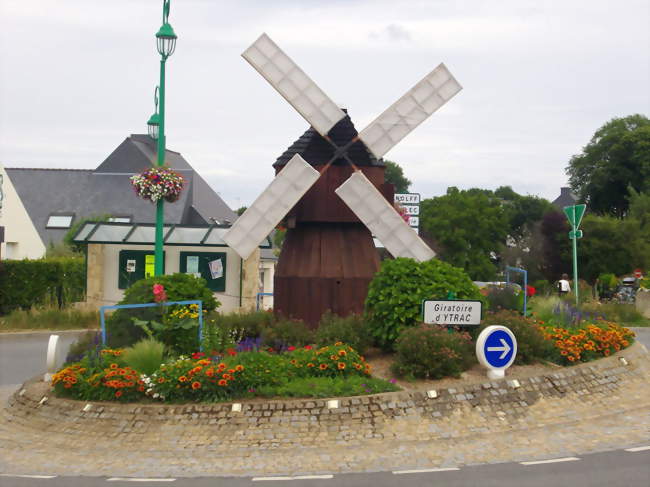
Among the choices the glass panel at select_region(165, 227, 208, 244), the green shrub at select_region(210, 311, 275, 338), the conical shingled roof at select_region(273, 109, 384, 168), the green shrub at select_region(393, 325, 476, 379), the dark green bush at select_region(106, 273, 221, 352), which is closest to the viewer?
the green shrub at select_region(393, 325, 476, 379)

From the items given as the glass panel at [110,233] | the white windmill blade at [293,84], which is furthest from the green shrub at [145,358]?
the glass panel at [110,233]

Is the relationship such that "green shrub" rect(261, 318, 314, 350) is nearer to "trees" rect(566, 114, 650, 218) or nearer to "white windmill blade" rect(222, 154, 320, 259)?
"white windmill blade" rect(222, 154, 320, 259)

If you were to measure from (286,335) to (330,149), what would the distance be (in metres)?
4.35

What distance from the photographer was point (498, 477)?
31.7 ft

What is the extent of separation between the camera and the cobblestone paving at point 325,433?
1079cm

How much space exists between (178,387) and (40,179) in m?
48.6

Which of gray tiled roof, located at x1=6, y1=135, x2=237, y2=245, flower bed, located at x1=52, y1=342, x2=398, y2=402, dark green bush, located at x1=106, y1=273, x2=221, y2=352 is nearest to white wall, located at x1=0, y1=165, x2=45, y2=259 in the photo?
gray tiled roof, located at x1=6, y1=135, x2=237, y2=245

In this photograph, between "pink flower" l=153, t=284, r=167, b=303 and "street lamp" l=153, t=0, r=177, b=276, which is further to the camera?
"street lamp" l=153, t=0, r=177, b=276

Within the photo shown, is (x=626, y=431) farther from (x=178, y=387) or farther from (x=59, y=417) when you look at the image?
(x=59, y=417)

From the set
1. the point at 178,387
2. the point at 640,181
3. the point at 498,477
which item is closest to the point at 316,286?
the point at 178,387

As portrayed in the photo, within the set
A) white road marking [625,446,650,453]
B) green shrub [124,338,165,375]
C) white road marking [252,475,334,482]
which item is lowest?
white road marking [252,475,334,482]

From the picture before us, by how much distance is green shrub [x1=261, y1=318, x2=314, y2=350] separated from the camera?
1585 cm

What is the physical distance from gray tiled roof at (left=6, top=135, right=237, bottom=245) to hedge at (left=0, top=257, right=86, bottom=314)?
2297cm

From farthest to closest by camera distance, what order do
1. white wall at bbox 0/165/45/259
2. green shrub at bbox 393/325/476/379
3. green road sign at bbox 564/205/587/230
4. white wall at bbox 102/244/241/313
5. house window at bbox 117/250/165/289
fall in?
white wall at bbox 0/165/45/259
house window at bbox 117/250/165/289
white wall at bbox 102/244/241/313
green road sign at bbox 564/205/587/230
green shrub at bbox 393/325/476/379
